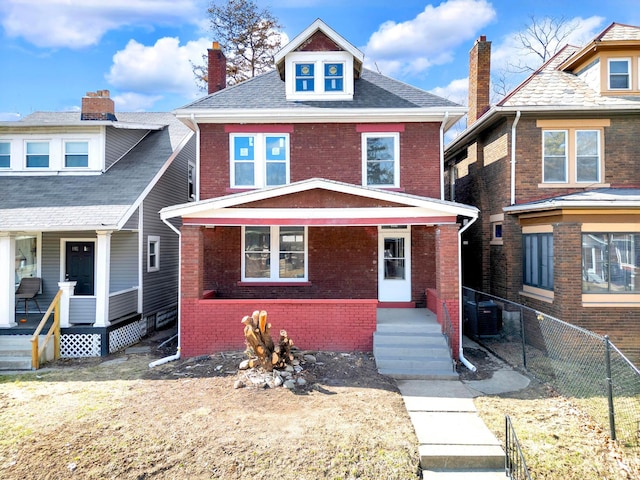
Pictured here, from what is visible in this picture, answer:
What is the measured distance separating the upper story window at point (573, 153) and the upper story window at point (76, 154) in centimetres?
1400

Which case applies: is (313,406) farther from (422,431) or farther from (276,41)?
(276,41)

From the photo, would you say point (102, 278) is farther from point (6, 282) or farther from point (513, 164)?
point (513, 164)

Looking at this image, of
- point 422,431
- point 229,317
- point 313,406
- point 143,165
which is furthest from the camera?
point 143,165

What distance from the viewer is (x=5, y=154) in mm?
12070

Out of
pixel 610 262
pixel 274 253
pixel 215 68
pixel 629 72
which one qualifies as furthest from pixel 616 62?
pixel 215 68

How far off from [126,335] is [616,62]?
16506mm

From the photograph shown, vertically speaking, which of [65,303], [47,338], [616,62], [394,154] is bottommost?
[47,338]

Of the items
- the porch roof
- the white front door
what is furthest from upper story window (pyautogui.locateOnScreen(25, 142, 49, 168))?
the white front door

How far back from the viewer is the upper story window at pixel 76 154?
473 inches

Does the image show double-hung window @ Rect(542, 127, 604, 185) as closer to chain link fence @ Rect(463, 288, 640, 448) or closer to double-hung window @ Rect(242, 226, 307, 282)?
chain link fence @ Rect(463, 288, 640, 448)

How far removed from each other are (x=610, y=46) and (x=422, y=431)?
12567mm

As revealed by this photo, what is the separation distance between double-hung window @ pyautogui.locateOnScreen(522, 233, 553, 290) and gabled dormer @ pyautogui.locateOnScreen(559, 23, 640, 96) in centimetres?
508

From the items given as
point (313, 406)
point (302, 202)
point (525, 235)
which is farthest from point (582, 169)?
point (313, 406)

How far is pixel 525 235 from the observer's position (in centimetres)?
1112
